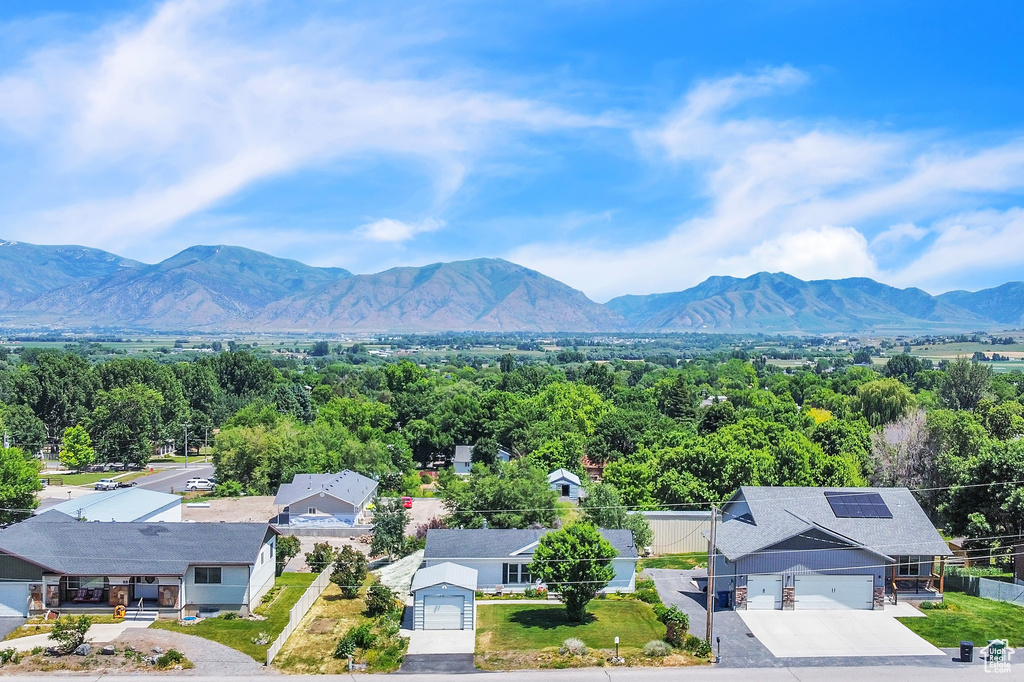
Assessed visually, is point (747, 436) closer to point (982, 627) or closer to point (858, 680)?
point (982, 627)

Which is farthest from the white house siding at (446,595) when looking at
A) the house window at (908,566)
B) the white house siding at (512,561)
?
the house window at (908,566)

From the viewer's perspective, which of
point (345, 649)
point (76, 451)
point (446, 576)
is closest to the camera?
point (345, 649)

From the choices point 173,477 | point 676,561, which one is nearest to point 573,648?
point 676,561

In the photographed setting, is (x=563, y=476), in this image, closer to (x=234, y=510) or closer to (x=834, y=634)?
(x=234, y=510)

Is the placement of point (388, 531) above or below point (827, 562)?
below

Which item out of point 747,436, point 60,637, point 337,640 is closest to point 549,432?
point 747,436

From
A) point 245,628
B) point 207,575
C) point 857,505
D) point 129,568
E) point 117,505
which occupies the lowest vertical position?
point 245,628
